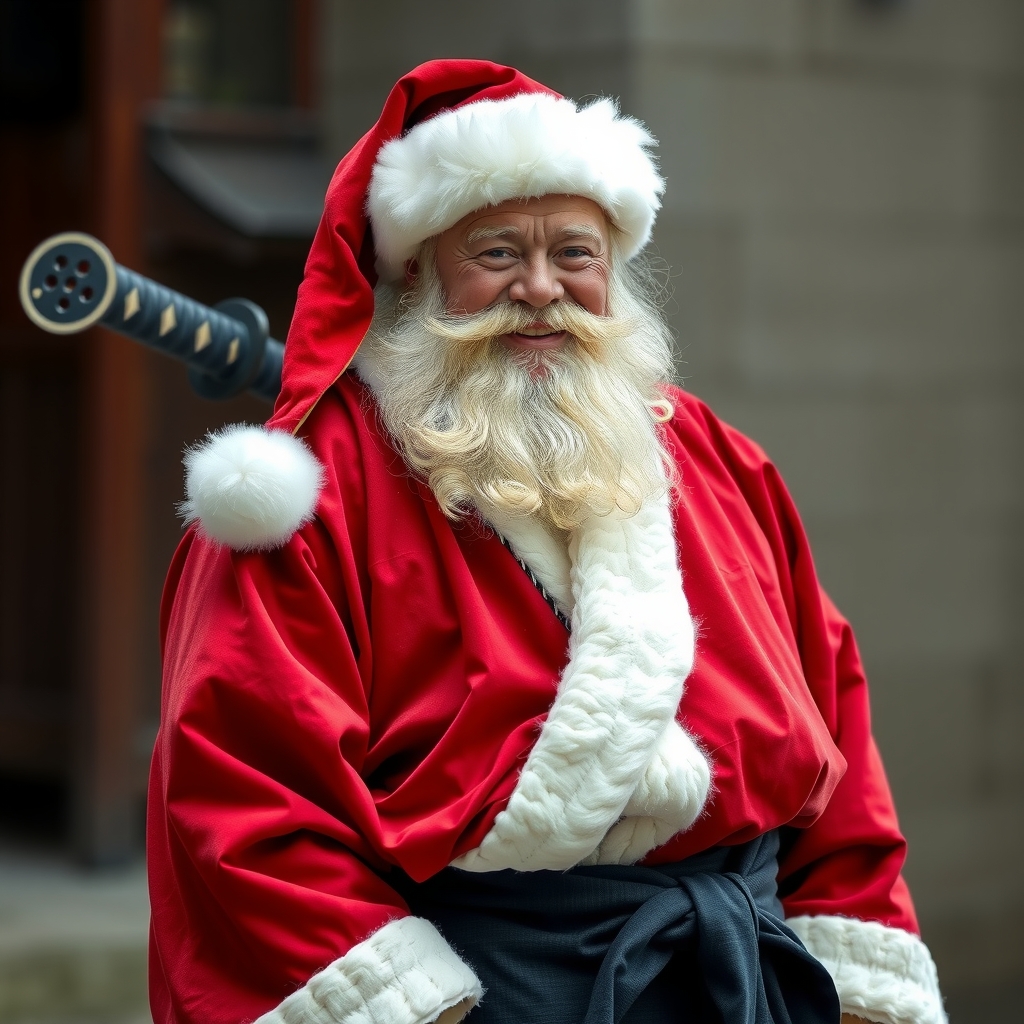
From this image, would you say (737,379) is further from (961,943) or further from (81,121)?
(81,121)

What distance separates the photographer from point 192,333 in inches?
97.2

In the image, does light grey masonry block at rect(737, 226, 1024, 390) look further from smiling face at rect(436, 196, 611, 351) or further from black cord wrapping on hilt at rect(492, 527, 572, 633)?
black cord wrapping on hilt at rect(492, 527, 572, 633)

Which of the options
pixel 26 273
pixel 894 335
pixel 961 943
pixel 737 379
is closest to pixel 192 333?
pixel 26 273

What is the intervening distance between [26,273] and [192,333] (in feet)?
0.96

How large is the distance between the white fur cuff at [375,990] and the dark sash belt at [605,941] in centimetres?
12

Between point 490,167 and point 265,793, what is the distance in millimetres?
940

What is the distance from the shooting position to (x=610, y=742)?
203 centimetres

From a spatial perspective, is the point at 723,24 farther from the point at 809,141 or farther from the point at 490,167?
the point at 490,167

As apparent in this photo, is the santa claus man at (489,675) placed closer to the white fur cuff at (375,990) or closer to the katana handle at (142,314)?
the white fur cuff at (375,990)

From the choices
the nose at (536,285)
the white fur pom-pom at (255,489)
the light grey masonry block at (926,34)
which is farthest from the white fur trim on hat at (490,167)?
the light grey masonry block at (926,34)

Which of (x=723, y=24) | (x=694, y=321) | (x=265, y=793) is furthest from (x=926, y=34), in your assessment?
(x=265, y=793)

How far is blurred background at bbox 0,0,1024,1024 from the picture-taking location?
4.45 metres

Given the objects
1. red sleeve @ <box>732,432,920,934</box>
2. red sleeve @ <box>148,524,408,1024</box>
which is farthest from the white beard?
red sleeve @ <box>732,432,920,934</box>

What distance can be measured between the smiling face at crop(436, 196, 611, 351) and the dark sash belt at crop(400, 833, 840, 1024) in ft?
2.57
